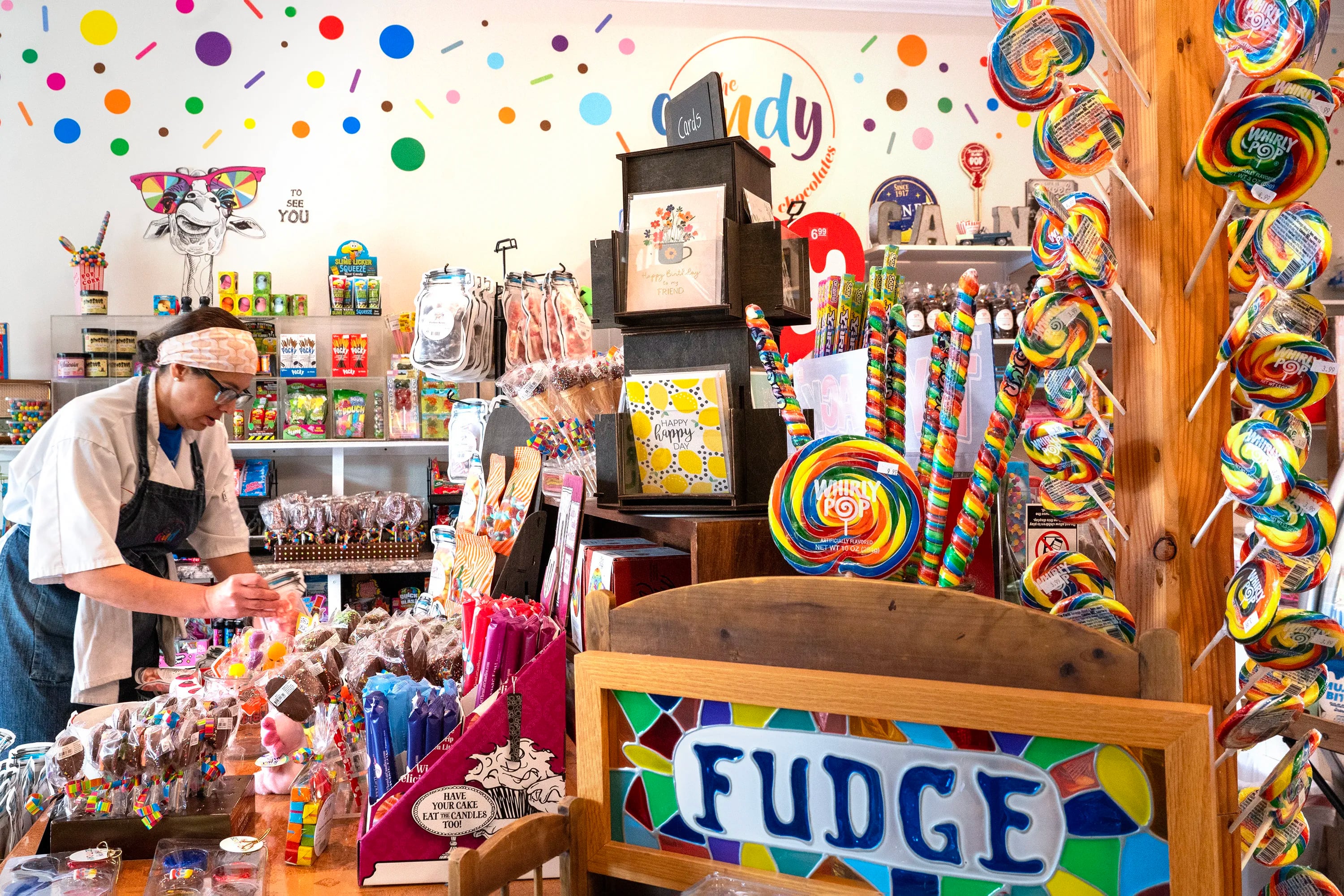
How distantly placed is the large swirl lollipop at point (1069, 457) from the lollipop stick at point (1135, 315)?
103 mm

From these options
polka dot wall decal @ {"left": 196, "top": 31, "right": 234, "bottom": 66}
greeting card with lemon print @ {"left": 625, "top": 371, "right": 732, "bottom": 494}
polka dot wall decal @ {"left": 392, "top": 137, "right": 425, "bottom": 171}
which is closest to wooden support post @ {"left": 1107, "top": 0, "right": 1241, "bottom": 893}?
greeting card with lemon print @ {"left": 625, "top": 371, "right": 732, "bottom": 494}

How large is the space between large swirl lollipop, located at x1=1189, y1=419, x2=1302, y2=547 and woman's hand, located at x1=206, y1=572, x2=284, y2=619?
6.67ft

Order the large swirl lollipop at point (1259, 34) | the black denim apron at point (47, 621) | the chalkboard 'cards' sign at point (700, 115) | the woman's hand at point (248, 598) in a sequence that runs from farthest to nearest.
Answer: the black denim apron at point (47, 621)
the woman's hand at point (248, 598)
the chalkboard 'cards' sign at point (700, 115)
the large swirl lollipop at point (1259, 34)

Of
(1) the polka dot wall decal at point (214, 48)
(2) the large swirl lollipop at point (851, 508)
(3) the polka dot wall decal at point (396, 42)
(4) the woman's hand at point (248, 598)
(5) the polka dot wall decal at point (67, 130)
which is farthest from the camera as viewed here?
(3) the polka dot wall decal at point (396, 42)

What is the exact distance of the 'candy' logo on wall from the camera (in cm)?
498

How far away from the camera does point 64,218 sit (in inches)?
179

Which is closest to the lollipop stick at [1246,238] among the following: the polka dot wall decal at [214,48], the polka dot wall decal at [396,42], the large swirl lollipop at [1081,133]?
the large swirl lollipop at [1081,133]

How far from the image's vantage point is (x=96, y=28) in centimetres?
459

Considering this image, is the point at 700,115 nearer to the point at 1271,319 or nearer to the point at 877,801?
the point at 1271,319

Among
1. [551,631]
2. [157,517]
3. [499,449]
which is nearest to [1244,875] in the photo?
[551,631]

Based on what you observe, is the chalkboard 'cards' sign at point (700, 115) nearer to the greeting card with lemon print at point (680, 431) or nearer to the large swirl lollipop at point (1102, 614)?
the greeting card with lemon print at point (680, 431)

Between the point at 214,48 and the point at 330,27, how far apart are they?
21.7 inches

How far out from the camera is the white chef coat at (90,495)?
2326mm

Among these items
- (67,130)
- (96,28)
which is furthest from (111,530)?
(96,28)
